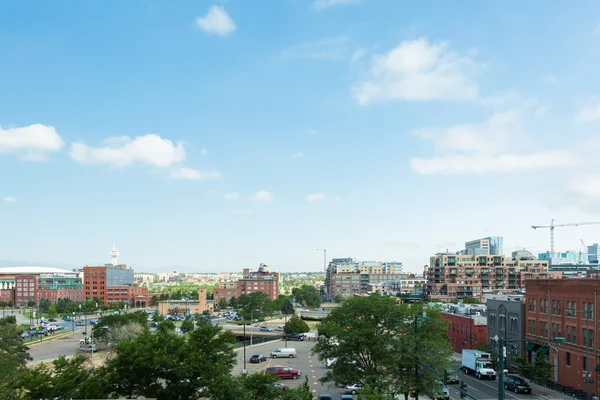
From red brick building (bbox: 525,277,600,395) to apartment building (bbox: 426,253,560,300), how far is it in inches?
4568

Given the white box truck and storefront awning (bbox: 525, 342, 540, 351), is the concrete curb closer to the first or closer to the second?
the white box truck

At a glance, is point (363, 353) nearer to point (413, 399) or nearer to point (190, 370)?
point (413, 399)

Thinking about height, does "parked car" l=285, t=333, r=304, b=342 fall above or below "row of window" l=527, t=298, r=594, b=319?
below

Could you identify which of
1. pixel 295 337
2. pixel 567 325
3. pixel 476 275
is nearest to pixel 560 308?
pixel 567 325

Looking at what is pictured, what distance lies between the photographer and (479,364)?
65250mm

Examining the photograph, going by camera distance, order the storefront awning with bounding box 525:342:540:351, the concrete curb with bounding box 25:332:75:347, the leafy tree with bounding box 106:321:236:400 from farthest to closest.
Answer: the concrete curb with bounding box 25:332:75:347
the storefront awning with bounding box 525:342:540:351
the leafy tree with bounding box 106:321:236:400

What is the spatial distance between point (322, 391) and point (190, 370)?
89.8 ft

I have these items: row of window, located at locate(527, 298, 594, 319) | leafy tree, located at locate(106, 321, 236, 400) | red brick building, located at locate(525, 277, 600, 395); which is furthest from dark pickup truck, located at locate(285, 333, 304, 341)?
leafy tree, located at locate(106, 321, 236, 400)

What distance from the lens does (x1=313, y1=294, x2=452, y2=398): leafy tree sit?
152 feet

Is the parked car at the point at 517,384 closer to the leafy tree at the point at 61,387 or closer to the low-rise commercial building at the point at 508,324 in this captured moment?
the low-rise commercial building at the point at 508,324

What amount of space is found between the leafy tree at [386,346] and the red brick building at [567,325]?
1305cm

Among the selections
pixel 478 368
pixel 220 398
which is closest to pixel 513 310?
pixel 478 368

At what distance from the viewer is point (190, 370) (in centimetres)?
3341

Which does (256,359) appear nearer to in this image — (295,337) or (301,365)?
(301,365)
